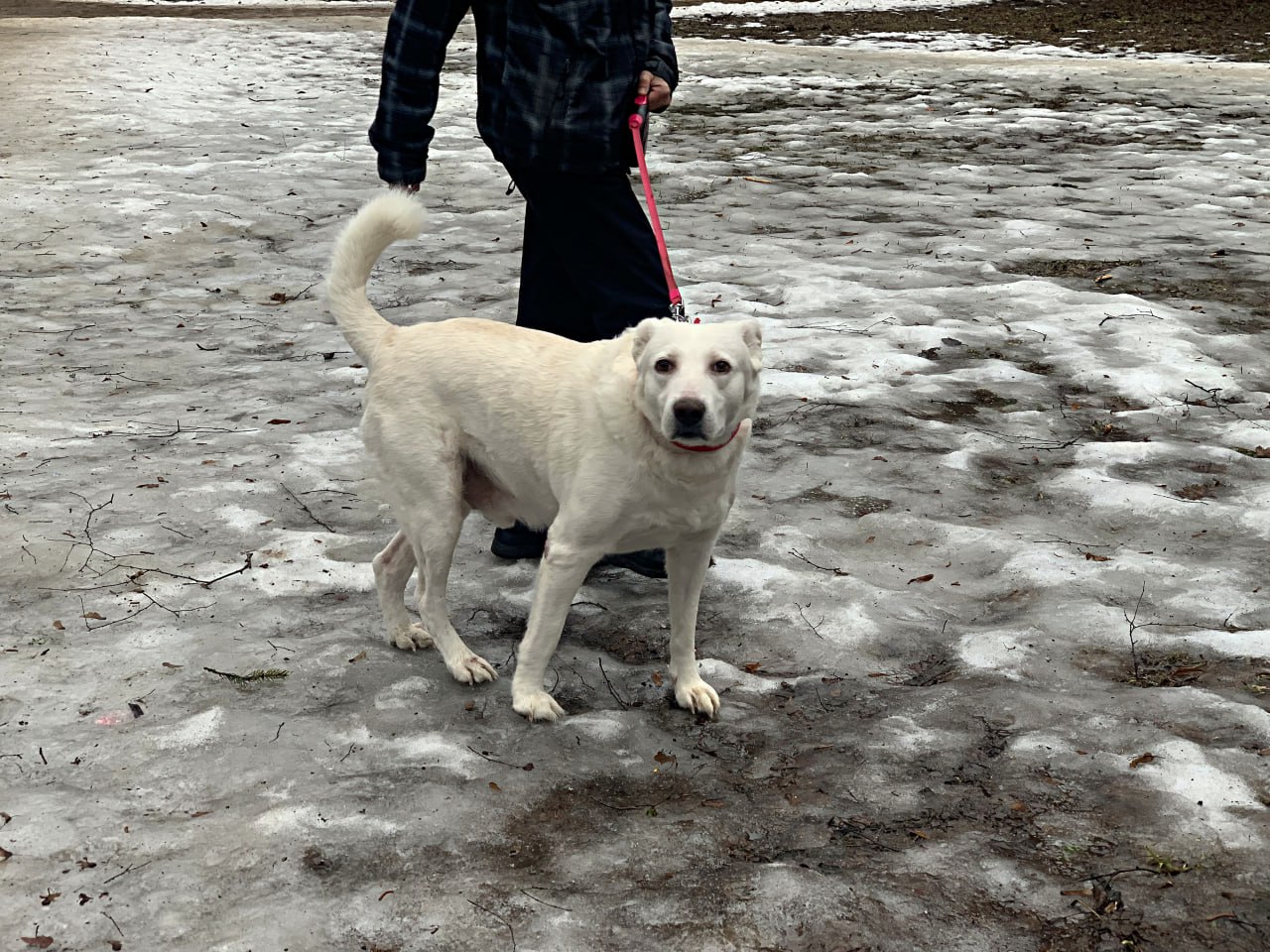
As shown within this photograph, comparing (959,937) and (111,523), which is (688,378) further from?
(111,523)

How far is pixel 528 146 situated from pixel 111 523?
2.11m

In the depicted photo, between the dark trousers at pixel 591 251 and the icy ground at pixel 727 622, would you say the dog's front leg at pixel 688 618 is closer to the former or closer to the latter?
the icy ground at pixel 727 622

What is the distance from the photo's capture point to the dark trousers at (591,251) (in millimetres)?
3883

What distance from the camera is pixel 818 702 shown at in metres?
3.47

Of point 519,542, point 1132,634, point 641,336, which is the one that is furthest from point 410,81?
point 1132,634

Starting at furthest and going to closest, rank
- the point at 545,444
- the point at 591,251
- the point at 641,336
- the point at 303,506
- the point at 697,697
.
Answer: the point at 303,506 → the point at 591,251 → the point at 697,697 → the point at 545,444 → the point at 641,336

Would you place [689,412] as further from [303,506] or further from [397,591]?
[303,506]

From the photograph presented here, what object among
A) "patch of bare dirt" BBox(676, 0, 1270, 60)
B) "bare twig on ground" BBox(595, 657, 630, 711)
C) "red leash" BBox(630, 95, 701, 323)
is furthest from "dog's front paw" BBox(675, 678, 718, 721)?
"patch of bare dirt" BBox(676, 0, 1270, 60)

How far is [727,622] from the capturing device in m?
3.96

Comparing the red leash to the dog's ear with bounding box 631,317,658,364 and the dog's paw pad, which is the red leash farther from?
the dog's paw pad

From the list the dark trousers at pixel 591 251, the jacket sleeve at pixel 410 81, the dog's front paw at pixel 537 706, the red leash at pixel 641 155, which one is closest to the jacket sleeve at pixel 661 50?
the red leash at pixel 641 155

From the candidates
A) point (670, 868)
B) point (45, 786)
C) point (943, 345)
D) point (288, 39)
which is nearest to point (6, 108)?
point (288, 39)

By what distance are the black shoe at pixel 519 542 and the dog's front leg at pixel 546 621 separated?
90 cm

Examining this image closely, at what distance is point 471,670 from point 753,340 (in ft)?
4.31
